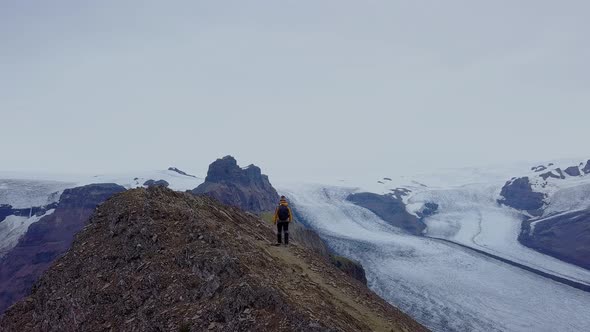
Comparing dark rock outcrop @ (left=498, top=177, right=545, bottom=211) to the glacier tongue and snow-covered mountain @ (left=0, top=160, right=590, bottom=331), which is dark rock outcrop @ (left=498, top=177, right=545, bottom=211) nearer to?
snow-covered mountain @ (left=0, top=160, right=590, bottom=331)

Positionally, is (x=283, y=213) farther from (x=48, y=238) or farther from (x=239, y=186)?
(x=48, y=238)

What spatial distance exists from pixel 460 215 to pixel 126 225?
118 metres

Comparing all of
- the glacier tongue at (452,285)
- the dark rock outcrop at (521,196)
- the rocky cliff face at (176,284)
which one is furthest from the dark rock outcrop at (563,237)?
the rocky cliff face at (176,284)

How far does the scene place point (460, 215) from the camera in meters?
123

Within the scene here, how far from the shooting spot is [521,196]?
144 m

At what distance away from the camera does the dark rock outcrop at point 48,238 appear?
95938mm

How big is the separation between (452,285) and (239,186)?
57128 mm

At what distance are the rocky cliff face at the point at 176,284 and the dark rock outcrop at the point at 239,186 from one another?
91524mm

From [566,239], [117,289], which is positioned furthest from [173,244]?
[566,239]

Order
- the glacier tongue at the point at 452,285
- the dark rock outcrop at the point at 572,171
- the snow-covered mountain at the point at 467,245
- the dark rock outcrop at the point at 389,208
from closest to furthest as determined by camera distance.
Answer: the glacier tongue at the point at 452,285
the snow-covered mountain at the point at 467,245
the dark rock outcrop at the point at 389,208
the dark rock outcrop at the point at 572,171

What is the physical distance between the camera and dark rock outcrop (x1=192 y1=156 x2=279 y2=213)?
108750 millimetres

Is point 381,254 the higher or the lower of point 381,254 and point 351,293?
the lower

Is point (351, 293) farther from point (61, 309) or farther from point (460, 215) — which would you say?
point (460, 215)

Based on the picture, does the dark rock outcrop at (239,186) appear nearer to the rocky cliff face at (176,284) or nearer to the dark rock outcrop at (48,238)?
the dark rock outcrop at (48,238)
